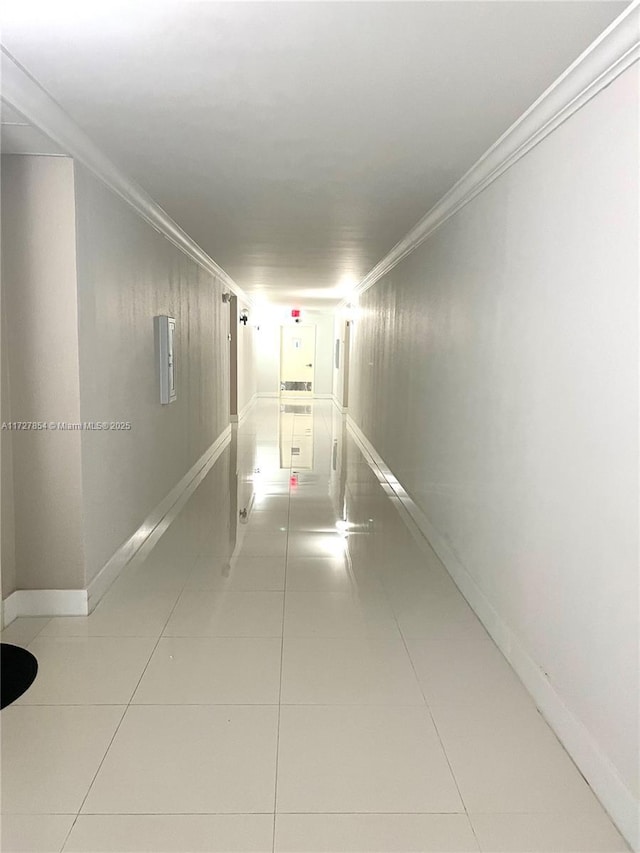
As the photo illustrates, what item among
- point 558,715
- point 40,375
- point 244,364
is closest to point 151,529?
point 40,375

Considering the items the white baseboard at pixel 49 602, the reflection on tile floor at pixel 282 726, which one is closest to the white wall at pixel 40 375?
the white baseboard at pixel 49 602

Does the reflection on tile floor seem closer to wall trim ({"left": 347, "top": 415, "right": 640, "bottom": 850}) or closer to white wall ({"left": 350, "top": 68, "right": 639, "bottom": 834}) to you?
wall trim ({"left": 347, "top": 415, "right": 640, "bottom": 850})

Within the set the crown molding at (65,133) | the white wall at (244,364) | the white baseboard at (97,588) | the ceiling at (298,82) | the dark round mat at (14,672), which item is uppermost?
the ceiling at (298,82)

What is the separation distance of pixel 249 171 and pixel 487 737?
307 centimetres

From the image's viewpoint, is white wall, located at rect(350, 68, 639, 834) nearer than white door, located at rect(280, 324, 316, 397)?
Yes

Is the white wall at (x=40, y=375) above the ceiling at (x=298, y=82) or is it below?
below

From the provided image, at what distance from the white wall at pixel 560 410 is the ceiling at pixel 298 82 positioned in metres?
0.30

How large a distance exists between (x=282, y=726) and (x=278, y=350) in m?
15.4

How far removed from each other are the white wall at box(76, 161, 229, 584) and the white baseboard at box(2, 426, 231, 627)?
80 mm

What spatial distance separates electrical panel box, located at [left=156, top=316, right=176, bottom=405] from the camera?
508 centimetres

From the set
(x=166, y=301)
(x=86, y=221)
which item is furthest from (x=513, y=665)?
(x=166, y=301)

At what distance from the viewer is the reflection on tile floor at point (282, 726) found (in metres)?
1.99

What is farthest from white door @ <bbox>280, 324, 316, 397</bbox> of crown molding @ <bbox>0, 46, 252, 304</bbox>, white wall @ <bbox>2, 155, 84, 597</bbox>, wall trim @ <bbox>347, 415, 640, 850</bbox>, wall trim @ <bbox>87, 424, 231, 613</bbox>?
white wall @ <bbox>2, 155, 84, 597</bbox>

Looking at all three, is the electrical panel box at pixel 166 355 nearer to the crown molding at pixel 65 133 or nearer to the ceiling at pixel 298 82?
the crown molding at pixel 65 133
